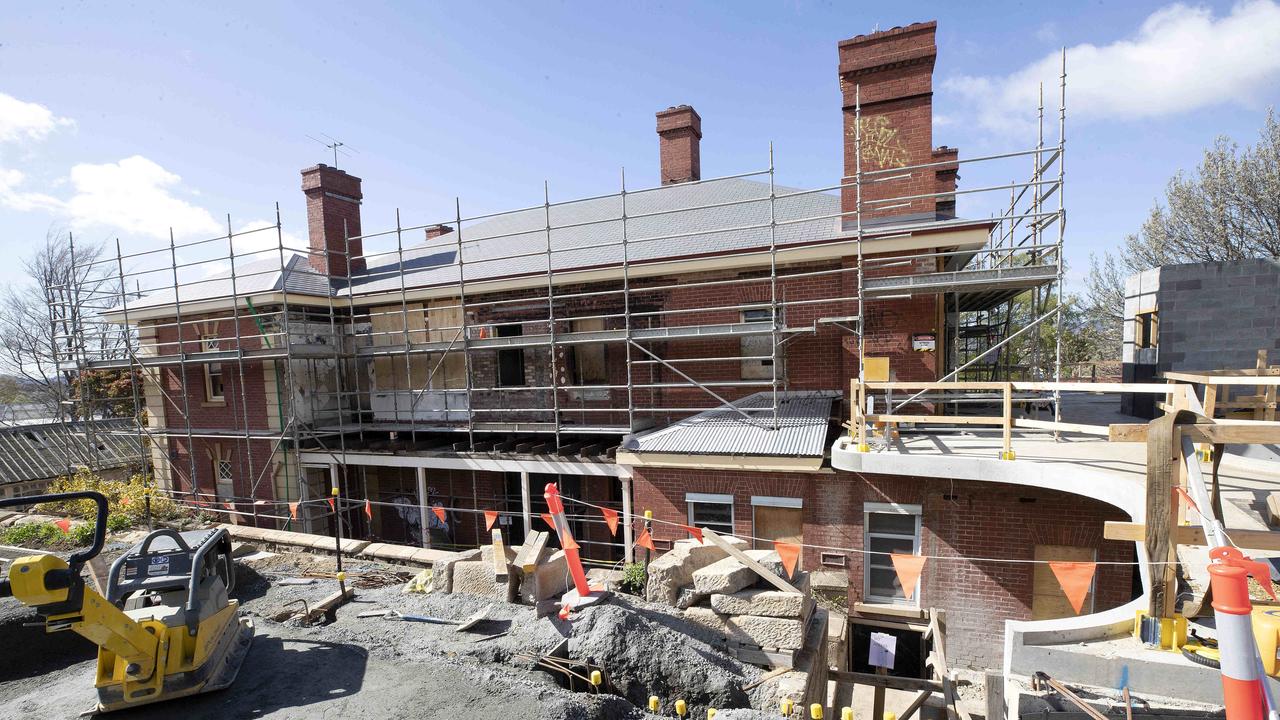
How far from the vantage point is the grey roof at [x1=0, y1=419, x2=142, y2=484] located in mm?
16422

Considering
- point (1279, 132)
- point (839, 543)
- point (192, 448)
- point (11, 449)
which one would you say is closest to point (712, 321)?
point (839, 543)

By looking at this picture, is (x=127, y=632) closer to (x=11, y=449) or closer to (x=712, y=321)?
(x=712, y=321)

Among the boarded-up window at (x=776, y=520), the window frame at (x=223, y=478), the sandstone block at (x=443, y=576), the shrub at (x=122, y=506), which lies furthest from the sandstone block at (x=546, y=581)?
the window frame at (x=223, y=478)

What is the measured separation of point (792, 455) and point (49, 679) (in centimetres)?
1021

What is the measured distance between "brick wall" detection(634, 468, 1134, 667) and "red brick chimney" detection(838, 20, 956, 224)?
520 cm

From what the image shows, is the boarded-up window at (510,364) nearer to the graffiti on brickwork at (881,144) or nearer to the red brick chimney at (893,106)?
the red brick chimney at (893,106)

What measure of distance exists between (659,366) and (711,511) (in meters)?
3.55

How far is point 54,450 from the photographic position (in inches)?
696

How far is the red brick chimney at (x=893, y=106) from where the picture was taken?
10.2 meters

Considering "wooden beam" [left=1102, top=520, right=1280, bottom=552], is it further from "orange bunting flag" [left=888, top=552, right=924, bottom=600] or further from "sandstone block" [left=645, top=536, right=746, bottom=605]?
"sandstone block" [left=645, top=536, right=746, bottom=605]

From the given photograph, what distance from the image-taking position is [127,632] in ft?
17.3

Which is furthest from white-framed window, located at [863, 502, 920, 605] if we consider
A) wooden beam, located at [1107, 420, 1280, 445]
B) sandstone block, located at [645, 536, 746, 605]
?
wooden beam, located at [1107, 420, 1280, 445]

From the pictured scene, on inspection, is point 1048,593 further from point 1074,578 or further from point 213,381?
point 213,381

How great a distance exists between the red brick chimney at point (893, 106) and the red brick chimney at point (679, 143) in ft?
20.4
